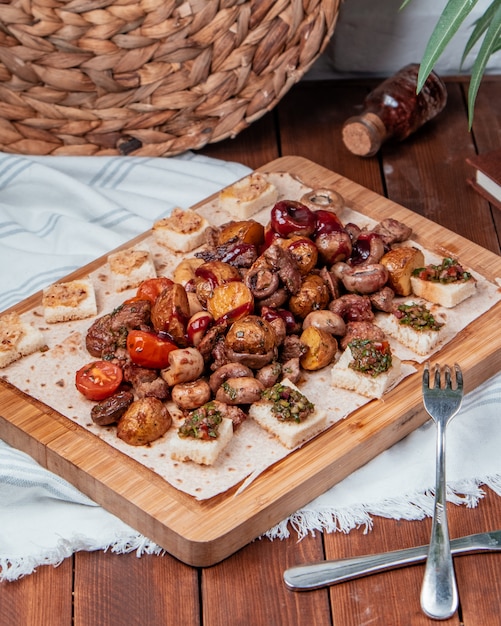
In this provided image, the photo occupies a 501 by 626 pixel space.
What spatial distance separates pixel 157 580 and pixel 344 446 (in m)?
0.57

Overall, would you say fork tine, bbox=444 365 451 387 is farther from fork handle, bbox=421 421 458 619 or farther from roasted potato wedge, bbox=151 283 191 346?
roasted potato wedge, bbox=151 283 191 346

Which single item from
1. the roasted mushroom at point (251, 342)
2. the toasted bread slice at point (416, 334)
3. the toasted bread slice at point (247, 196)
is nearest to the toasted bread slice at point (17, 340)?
the roasted mushroom at point (251, 342)

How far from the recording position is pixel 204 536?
8.64 ft

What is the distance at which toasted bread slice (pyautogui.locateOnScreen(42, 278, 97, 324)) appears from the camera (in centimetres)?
327

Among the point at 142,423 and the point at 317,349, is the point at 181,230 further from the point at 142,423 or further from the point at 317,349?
the point at 142,423

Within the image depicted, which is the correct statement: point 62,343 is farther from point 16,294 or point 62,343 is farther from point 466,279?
point 466,279

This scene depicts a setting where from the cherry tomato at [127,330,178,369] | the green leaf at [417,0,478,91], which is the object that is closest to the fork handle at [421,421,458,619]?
the cherry tomato at [127,330,178,369]

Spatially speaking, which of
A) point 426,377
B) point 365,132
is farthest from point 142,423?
point 365,132

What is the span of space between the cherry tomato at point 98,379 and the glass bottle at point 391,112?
1.53 m

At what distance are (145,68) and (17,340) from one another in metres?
1.19

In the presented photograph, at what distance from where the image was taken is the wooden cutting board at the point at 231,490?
268 centimetres

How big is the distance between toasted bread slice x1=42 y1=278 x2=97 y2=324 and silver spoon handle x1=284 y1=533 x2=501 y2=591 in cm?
103

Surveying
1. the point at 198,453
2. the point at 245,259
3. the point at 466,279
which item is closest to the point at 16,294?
the point at 245,259

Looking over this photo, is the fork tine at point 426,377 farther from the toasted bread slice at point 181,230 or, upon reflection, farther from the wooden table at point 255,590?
the toasted bread slice at point 181,230
